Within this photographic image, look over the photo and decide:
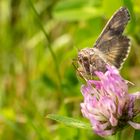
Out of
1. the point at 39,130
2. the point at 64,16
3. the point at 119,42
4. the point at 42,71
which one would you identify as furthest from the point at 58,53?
the point at 119,42

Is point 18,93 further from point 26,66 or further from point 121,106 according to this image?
point 121,106

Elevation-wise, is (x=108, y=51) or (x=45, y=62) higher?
(x=108, y=51)

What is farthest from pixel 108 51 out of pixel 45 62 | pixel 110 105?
pixel 45 62

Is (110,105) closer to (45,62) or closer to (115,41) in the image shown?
(115,41)

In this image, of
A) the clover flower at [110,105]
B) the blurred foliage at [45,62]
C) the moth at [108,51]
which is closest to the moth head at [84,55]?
the moth at [108,51]

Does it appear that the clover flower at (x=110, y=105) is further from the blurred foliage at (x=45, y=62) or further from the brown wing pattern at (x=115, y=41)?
the blurred foliage at (x=45, y=62)

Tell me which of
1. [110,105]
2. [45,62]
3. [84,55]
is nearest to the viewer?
[110,105]

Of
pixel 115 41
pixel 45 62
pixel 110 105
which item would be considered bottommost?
pixel 45 62
